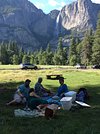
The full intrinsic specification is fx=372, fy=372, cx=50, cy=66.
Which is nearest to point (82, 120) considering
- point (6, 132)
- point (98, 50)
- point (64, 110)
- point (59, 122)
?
point (59, 122)

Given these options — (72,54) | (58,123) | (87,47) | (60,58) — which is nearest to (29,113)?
(58,123)

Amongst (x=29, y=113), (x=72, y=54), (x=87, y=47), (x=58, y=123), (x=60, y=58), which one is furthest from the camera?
(x=60, y=58)

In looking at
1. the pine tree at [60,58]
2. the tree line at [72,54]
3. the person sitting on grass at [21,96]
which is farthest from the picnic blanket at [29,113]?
the pine tree at [60,58]

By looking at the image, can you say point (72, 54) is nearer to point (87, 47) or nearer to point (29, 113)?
point (87, 47)

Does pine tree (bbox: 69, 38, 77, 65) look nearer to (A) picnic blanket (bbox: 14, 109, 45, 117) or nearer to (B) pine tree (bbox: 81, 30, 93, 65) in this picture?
(B) pine tree (bbox: 81, 30, 93, 65)

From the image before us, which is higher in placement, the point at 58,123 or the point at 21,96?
the point at 21,96

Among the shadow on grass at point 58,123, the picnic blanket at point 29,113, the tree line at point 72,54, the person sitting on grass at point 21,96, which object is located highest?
the tree line at point 72,54

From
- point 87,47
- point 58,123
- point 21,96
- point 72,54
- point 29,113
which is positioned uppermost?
point 87,47

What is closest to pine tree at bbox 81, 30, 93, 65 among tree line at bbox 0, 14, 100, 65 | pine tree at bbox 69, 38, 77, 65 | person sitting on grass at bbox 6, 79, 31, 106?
tree line at bbox 0, 14, 100, 65

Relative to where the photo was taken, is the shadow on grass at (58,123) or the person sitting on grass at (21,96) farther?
the person sitting on grass at (21,96)

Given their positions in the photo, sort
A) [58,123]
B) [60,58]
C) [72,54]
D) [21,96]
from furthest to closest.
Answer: [60,58]
[72,54]
[21,96]
[58,123]

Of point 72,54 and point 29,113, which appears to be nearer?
point 29,113

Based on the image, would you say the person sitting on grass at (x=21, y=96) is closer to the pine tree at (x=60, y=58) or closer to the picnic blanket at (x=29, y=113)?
the picnic blanket at (x=29, y=113)

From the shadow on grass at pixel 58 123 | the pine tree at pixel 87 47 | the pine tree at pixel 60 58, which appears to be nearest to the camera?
the shadow on grass at pixel 58 123
